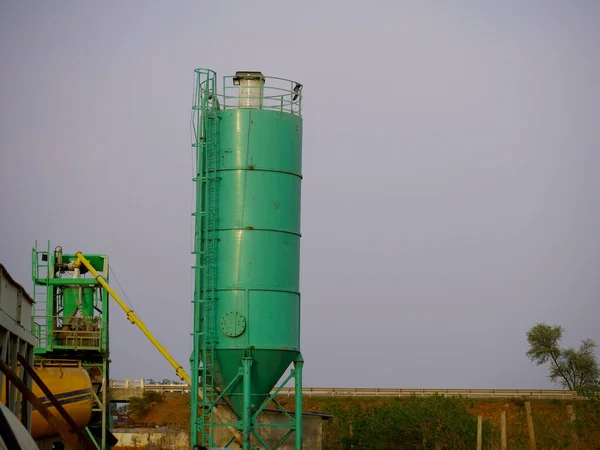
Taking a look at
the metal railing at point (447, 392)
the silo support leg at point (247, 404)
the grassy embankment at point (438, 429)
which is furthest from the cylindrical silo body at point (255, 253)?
the metal railing at point (447, 392)

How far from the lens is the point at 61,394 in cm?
3055

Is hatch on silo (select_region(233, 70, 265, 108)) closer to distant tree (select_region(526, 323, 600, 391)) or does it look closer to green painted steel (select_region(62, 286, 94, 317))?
green painted steel (select_region(62, 286, 94, 317))

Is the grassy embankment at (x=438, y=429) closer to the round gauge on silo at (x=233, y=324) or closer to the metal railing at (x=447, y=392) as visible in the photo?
the round gauge on silo at (x=233, y=324)

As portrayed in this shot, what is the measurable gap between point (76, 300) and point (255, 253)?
11.0m

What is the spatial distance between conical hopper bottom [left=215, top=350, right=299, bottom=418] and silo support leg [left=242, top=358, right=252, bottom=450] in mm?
316

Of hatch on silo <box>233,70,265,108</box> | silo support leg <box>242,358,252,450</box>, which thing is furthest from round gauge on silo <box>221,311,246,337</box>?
hatch on silo <box>233,70,265,108</box>

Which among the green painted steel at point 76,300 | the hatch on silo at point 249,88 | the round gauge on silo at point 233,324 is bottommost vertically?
the round gauge on silo at point 233,324

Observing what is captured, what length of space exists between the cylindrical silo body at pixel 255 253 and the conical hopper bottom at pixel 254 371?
3 cm

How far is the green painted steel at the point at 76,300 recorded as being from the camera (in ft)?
119

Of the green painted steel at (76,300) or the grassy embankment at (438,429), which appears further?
the green painted steel at (76,300)

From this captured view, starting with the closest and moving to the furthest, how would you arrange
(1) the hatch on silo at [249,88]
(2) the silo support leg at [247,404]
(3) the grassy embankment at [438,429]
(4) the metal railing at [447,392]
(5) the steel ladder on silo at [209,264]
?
1. (2) the silo support leg at [247,404]
2. (5) the steel ladder on silo at [209,264]
3. (1) the hatch on silo at [249,88]
4. (3) the grassy embankment at [438,429]
5. (4) the metal railing at [447,392]

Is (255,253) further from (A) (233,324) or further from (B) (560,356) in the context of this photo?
(B) (560,356)

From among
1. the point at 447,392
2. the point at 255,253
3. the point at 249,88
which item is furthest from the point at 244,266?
the point at 447,392

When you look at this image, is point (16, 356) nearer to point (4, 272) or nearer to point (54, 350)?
point (4, 272)
